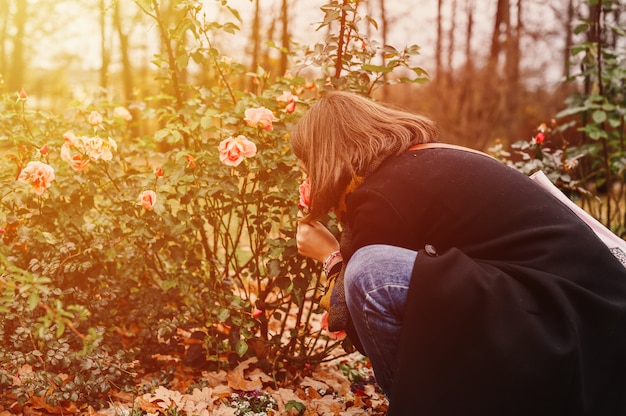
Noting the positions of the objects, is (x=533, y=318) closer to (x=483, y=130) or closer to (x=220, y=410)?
(x=220, y=410)

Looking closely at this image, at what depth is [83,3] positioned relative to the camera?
9.48 m

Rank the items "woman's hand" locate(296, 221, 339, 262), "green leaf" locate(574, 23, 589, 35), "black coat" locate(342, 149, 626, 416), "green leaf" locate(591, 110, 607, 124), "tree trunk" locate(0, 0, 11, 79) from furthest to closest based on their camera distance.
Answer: "tree trunk" locate(0, 0, 11, 79)
"green leaf" locate(574, 23, 589, 35)
"green leaf" locate(591, 110, 607, 124)
"woman's hand" locate(296, 221, 339, 262)
"black coat" locate(342, 149, 626, 416)

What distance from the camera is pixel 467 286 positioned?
5.84ft

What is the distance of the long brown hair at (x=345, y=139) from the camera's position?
2193mm

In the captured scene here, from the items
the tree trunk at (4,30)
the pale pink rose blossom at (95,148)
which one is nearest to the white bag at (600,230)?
the pale pink rose blossom at (95,148)

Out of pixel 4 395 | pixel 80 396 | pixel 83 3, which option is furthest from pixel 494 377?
pixel 83 3

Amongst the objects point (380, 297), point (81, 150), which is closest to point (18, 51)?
point (81, 150)

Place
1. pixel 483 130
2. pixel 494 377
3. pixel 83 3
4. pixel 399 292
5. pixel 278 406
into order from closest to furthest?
1. pixel 494 377
2. pixel 399 292
3. pixel 278 406
4. pixel 83 3
5. pixel 483 130

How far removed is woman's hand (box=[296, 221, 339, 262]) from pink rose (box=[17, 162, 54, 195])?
1.07m

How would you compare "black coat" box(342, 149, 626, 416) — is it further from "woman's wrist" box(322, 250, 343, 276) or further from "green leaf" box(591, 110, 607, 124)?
"green leaf" box(591, 110, 607, 124)

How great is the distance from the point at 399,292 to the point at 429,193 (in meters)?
0.34

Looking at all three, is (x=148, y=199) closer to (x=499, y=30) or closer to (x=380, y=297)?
(x=380, y=297)

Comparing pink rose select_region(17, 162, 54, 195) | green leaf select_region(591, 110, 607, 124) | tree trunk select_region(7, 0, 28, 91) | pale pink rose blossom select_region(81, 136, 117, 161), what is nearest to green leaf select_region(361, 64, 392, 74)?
pale pink rose blossom select_region(81, 136, 117, 161)

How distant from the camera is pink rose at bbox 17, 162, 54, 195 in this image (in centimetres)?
257
